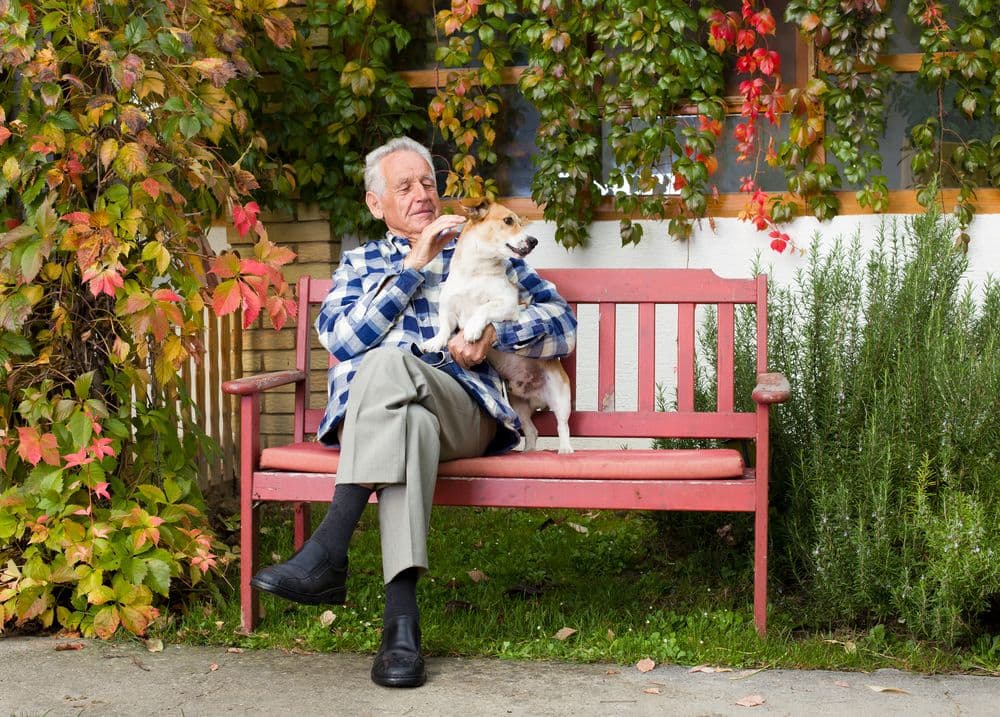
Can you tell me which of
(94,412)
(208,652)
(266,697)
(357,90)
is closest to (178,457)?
A: (94,412)

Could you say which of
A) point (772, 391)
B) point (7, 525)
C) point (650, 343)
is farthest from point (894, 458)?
point (7, 525)

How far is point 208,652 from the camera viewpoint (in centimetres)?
332

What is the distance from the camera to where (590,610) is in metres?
3.65

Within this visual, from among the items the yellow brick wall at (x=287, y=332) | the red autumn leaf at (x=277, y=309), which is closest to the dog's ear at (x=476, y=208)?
the red autumn leaf at (x=277, y=309)

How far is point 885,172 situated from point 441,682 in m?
3.48

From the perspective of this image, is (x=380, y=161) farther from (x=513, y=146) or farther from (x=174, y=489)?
(x=513, y=146)

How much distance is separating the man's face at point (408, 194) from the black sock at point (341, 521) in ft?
3.39

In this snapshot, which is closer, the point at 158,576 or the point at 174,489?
the point at 158,576

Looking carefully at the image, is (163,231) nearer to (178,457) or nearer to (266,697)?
(178,457)

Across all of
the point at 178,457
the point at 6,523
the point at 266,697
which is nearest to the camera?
the point at 266,697

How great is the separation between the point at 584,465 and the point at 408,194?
1112mm

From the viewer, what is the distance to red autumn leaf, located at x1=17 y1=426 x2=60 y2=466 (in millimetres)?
3342

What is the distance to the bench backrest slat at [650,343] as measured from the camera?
3.78m

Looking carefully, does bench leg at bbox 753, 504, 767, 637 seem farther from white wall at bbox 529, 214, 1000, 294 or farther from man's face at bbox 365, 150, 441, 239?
white wall at bbox 529, 214, 1000, 294
